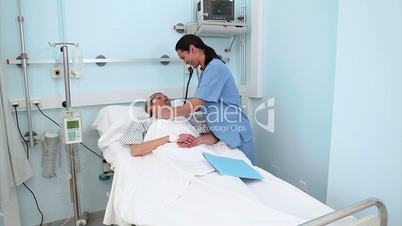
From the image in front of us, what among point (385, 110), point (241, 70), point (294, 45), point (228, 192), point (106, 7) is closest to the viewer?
point (228, 192)

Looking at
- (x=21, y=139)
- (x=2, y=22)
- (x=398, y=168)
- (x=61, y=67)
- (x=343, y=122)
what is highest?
(x=2, y=22)

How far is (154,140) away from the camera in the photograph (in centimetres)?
172

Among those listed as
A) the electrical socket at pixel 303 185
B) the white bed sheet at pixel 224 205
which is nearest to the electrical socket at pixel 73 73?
the white bed sheet at pixel 224 205

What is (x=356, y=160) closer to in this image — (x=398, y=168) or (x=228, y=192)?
(x=398, y=168)

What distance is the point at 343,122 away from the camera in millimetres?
1399

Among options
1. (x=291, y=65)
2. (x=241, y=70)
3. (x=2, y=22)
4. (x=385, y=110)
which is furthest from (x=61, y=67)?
(x=385, y=110)

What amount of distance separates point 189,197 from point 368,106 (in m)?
0.88

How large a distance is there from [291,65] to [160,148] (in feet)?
3.71

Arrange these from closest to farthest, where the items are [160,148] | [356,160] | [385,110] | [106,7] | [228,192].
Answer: [228,192] < [385,110] < [356,160] < [160,148] < [106,7]

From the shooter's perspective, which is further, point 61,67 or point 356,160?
point 61,67

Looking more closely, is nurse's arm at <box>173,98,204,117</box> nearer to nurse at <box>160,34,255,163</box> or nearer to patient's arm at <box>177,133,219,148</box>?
nurse at <box>160,34,255,163</box>

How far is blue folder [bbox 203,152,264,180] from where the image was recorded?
133cm

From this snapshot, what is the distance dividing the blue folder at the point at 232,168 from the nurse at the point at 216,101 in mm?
385

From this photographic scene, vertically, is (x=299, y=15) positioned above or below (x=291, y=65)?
above
